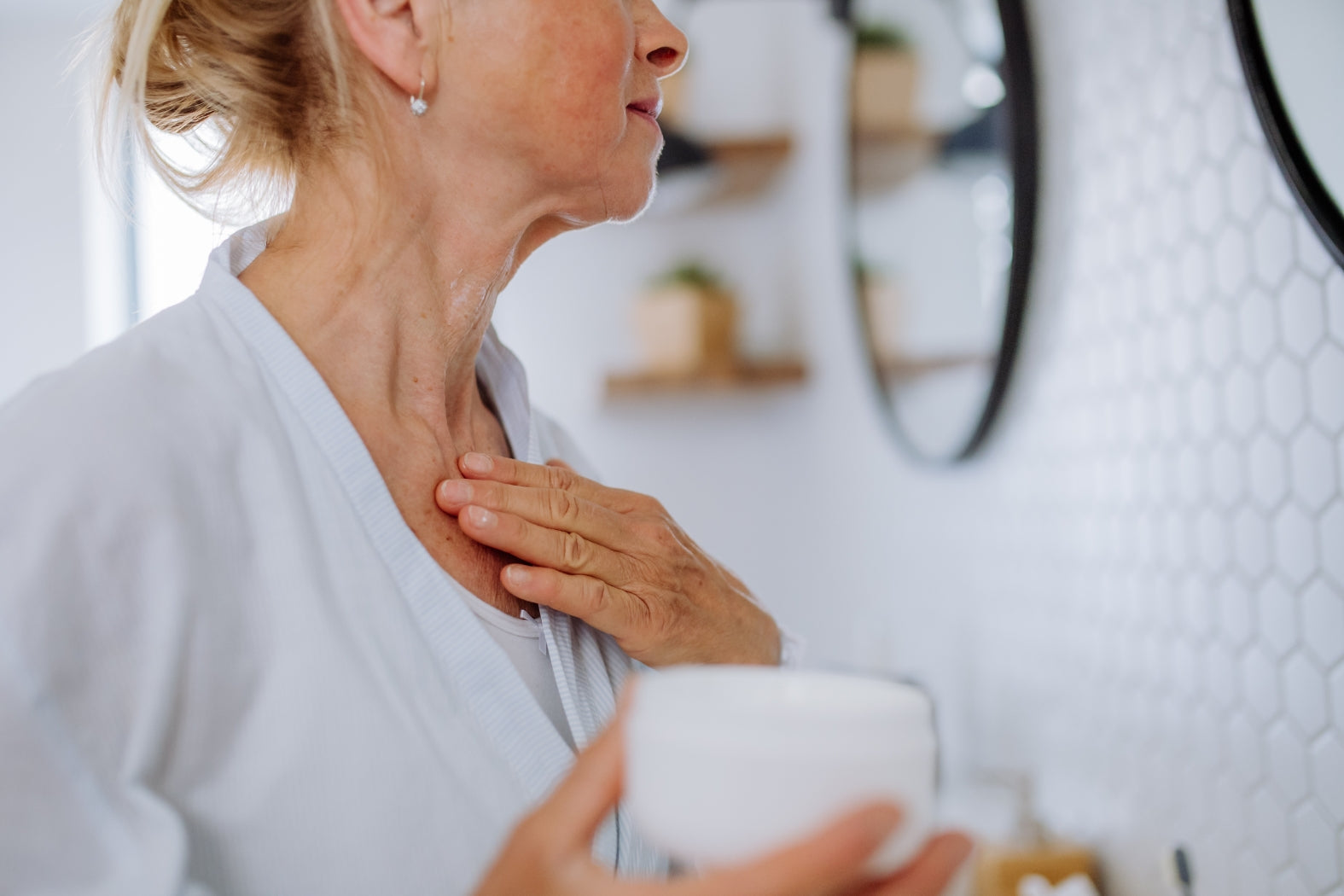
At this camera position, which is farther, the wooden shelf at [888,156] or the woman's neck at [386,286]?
the wooden shelf at [888,156]

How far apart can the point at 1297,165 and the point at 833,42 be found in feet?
4.67

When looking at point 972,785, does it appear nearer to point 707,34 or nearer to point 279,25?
point 279,25

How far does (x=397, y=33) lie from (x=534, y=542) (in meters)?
0.36

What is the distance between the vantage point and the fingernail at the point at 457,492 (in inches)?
28.2

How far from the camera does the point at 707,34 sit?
94.2 inches

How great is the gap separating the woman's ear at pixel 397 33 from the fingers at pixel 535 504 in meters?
0.28

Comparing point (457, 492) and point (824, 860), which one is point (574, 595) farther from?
point (824, 860)

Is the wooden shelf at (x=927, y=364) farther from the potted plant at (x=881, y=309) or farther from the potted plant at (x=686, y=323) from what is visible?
the potted plant at (x=686, y=323)

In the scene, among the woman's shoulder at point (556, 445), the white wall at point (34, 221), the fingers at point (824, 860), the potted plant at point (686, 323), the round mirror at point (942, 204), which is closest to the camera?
the fingers at point (824, 860)

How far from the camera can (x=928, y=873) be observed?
36cm

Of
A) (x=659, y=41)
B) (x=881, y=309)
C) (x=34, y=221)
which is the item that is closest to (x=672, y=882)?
(x=659, y=41)

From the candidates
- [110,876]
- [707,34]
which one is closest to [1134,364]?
[110,876]

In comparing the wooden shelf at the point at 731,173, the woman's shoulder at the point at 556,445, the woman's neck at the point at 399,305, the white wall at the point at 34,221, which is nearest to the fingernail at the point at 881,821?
the woman's neck at the point at 399,305

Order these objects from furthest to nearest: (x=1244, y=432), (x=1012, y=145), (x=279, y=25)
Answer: (x=1012, y=145), (x=1244, y=432), (x=279, y=25)
